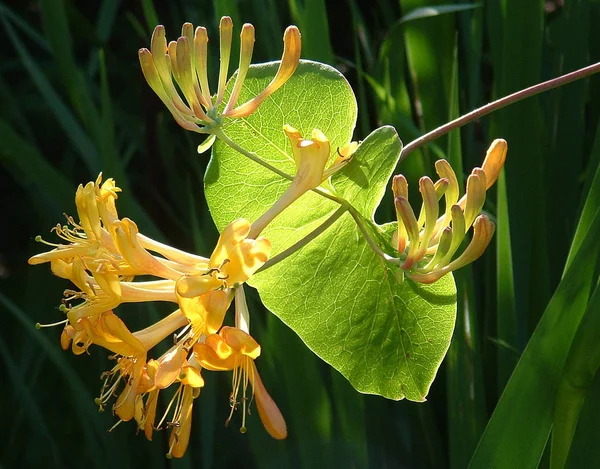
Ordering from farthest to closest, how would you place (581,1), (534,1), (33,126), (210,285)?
(33,126)
(581,1)
(534,1)
(210,285)

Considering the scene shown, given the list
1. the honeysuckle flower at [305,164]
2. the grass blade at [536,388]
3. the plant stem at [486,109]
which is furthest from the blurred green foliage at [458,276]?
the honeysuckle flower at [305,164]

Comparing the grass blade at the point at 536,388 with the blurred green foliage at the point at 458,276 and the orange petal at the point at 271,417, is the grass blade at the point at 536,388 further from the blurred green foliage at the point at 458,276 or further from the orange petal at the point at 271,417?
the orange petal at the point at 271,417

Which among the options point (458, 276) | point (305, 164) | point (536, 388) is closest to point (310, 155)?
point (305, 164)

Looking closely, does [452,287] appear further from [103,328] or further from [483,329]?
[483,329]

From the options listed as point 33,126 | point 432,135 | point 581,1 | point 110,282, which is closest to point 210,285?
point 110,282

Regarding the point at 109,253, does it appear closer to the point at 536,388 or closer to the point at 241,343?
the point at 241,343

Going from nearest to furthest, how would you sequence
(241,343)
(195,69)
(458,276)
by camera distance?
1. (241,343)
2. (195,69)
3. (458,276)
